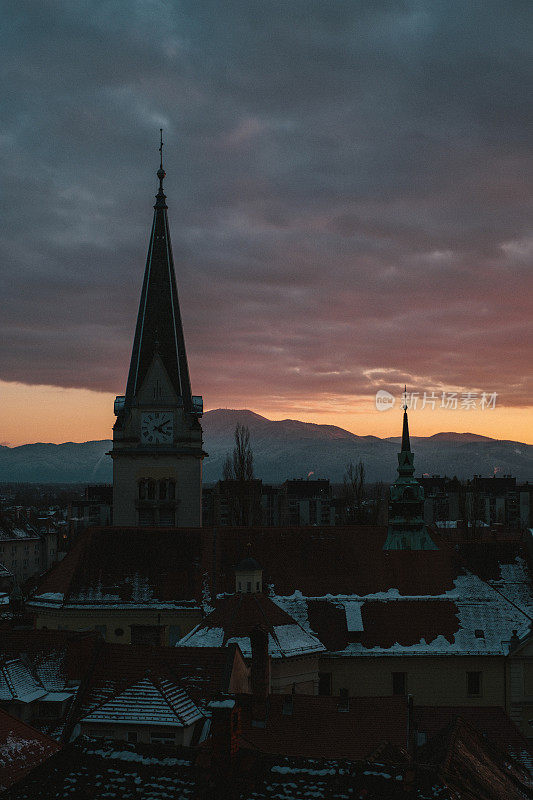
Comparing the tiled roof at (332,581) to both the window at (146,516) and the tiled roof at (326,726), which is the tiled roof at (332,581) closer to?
the window at (146,516)

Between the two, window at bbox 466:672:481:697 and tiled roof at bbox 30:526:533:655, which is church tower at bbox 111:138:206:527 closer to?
tiled roof at bbox 30:526:533:655

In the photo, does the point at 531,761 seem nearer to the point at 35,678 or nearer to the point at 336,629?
the point at 336,629

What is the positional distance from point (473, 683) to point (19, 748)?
102ft

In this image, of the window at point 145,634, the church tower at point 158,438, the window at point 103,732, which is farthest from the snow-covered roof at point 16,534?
the window at point 103,732

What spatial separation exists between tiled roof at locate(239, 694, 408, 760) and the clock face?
32.3 meters

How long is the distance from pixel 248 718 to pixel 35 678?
12.0 metres

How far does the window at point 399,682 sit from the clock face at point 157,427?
25532mm

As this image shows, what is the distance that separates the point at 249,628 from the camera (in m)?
49.4

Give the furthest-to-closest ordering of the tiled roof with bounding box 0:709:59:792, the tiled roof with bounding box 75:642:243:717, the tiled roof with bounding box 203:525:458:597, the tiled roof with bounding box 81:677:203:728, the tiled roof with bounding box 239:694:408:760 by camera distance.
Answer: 1. the tiled roof with bounding box 203:525:458:597
2. the tiled roof with bounding box 75:642:243:717
3. the tiled roof with bounding box 81:677:203:728
4. the tiled roof with bounding box 239:694:408:760
5. the tiled roof with bounding box 0:709:59:792

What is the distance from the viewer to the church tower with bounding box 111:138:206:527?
68.2 meters

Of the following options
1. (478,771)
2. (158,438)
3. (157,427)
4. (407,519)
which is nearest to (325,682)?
(407,519)

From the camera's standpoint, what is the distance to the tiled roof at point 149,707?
123 feet

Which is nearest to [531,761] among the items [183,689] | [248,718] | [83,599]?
[248,718]

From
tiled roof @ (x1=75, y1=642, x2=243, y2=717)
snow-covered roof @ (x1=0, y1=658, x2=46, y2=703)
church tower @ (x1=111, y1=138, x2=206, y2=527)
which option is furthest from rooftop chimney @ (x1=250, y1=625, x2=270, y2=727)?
church tower @ (x1=111, y1=138, x2=206, y2=527)
